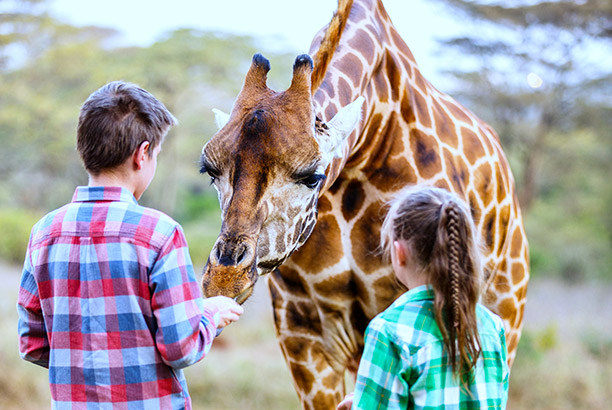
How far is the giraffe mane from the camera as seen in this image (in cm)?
243

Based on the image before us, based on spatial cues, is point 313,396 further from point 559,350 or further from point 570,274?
point 570,274

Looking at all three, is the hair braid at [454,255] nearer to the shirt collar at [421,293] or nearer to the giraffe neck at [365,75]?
the shirt collar at [421,293]

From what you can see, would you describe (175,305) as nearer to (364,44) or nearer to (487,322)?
(487,322)

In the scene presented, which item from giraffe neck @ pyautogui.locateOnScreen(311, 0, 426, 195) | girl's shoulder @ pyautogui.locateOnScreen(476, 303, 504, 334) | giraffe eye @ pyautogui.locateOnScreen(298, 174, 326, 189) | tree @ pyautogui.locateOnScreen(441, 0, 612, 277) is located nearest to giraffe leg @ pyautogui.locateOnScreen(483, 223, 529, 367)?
giraffe neck @ pyautogui.locateOnScreen(311, 0, 426, 195)

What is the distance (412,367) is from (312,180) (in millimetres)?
841

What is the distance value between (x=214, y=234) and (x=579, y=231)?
8.29 m

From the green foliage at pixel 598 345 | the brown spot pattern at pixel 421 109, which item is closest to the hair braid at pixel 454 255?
the brown spot pattern at pixel 421 109

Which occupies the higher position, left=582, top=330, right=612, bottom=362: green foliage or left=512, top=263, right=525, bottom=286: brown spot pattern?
left=512, top=263, right=525, bottom=286: brown spot pattern

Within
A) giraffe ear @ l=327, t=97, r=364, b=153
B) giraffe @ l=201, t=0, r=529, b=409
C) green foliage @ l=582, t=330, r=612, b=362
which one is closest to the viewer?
giraffe @ l=201, t=0, r=529, b=409

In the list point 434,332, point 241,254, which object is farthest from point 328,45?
point 434,332

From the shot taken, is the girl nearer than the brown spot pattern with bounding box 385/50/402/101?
Yes

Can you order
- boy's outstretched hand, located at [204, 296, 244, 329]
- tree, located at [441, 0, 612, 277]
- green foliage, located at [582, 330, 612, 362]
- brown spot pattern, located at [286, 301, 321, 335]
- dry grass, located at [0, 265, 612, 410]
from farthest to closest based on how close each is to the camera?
tree, located at [441, 0, 612, 277] < green foliage, located at [582, 330, 612, 362] < dry grass, located at [0, 265, 612, 410] < brown spot pattern, located at [286, 301, 321, 335] < boy's outstretched hand, located at [204, 296, 244, 329]

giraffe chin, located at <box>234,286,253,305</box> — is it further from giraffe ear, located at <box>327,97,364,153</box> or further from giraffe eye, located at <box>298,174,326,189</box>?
giraffe ear, located at <box>327,97,364,153</box>

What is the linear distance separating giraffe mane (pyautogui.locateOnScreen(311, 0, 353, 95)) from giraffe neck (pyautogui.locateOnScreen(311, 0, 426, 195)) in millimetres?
46
